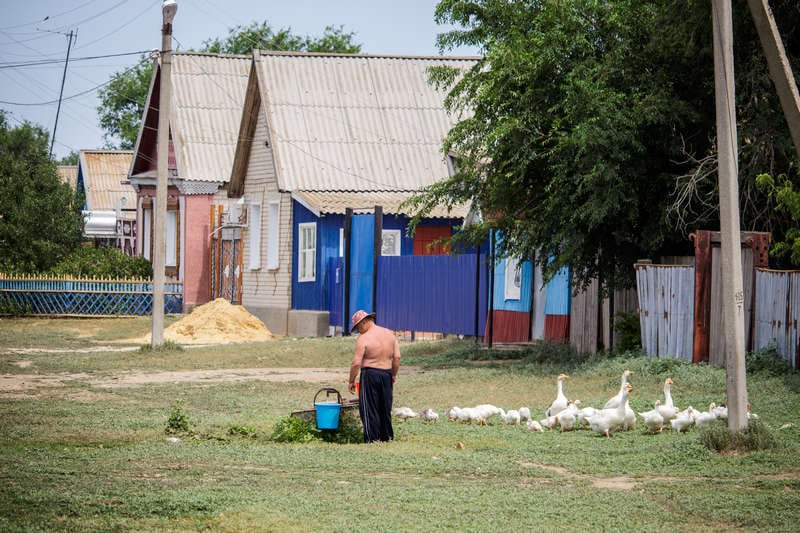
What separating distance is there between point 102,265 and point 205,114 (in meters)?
6.60

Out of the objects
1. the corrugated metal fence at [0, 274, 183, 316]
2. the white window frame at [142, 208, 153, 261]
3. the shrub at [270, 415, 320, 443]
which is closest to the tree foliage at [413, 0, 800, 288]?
the shrub at [270, 415, 320, 443]

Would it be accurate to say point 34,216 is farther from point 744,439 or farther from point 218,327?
point 744,439

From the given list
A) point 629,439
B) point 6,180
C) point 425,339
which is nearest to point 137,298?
point 6,180

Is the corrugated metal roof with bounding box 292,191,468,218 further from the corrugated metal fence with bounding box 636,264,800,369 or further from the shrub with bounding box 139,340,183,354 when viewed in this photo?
the corrugated metal fence with bounding box 636,264,800,369

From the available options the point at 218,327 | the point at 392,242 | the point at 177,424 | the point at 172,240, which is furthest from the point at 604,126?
the point at 172,240

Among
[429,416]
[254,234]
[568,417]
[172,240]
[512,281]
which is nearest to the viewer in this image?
[568,417]

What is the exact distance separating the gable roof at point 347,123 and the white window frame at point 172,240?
5.76 m

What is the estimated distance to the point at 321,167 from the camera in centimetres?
3681

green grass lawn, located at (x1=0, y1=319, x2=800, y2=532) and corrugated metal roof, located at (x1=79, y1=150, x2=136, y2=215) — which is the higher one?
corrugated metal roof, located at (x1=79, y1=150, x2=136, y2=215)

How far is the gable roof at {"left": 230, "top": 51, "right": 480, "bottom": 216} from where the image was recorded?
36719mm

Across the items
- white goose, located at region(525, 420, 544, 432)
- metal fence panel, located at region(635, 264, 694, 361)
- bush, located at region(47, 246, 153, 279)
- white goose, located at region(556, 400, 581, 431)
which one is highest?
bush, located at region(47, 246, 153, 279)

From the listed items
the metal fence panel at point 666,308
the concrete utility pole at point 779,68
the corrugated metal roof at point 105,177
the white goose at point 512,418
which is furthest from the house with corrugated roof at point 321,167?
the corrugated metal roof at point 105,177

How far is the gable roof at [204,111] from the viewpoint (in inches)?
1645

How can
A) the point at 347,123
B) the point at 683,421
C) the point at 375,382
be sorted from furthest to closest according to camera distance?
the point at 347,123 < the point at 683,421 < the point at 375,382
